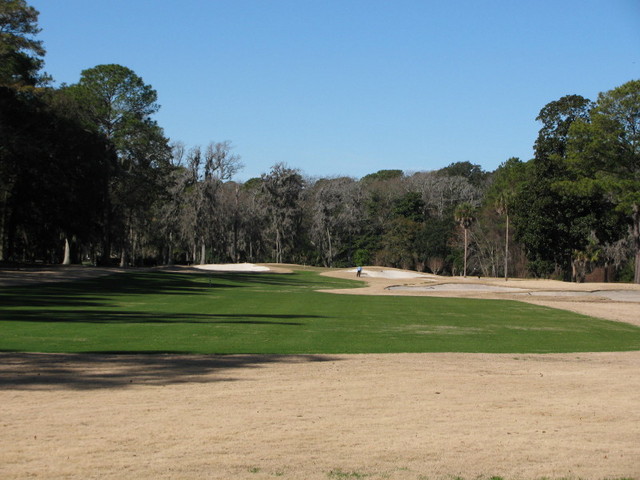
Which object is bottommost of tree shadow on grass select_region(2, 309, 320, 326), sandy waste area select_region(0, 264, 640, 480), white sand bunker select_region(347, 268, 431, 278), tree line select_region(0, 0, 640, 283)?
sandy waste area select_region(0, 264, 640, 480)

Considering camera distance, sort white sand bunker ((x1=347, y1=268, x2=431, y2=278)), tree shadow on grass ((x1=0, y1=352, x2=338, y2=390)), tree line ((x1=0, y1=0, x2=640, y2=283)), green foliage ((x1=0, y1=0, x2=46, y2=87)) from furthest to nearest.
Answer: white sand bunker ((x1=347, y1=268, x2=431, y2=278)), tree line ((x1=0, y1=0, x2=640, y2=283)), green foliage ((x1=0, y1=0, x2=46, y2=87)), tree shadow on grass ((x1=0, y1=352, x2=338, y2=390))

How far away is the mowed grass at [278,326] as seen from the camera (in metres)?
18.0

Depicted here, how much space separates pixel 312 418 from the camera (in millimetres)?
9883

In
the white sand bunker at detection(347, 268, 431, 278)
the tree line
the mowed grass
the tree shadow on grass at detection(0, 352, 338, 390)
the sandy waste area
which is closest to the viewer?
the sandy waste area

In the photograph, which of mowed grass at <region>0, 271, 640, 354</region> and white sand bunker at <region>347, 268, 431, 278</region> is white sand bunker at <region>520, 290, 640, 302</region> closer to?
mowed grass at <region>0, 271, 640, 354</region>

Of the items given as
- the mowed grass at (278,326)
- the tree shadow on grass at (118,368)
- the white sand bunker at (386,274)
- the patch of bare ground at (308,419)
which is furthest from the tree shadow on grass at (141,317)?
the white sand bunker at (386,274)

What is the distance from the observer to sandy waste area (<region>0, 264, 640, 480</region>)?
763cm

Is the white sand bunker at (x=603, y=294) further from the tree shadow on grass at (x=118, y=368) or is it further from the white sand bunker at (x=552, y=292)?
the tree shadow on grass at (x=118, y=368)

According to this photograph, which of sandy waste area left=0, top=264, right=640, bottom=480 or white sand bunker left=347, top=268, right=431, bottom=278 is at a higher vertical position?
white sand bunker left=347, top=268, right=431, bottom=278

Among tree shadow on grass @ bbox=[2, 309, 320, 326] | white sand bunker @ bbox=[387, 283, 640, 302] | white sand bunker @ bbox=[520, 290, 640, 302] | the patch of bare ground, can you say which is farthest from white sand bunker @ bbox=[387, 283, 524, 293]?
the patch of bare ground

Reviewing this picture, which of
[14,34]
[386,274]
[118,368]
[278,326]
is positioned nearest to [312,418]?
[118,368]

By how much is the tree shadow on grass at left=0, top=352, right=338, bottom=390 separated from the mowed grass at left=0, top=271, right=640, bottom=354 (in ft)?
3.44

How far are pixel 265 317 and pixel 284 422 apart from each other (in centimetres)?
1658

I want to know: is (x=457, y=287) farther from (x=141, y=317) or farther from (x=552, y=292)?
(x=141, y=317)
